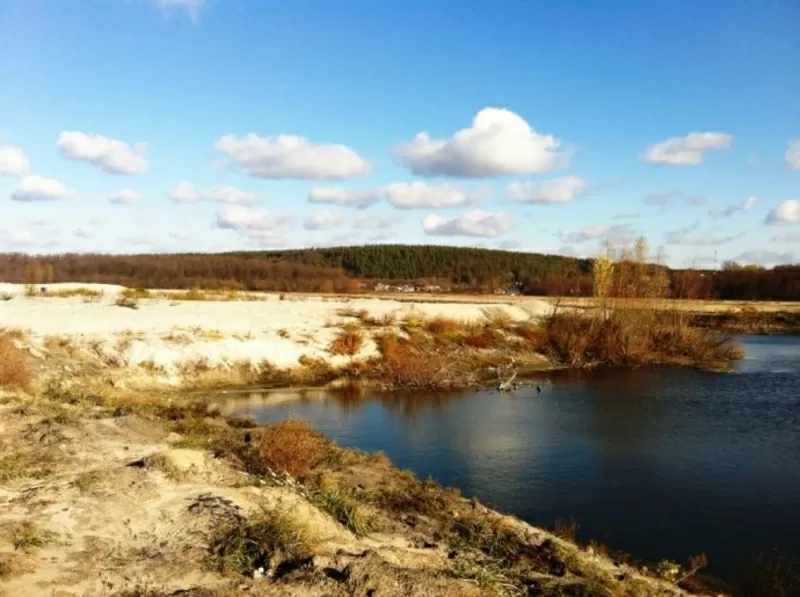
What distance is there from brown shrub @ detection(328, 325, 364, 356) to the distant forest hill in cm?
3562

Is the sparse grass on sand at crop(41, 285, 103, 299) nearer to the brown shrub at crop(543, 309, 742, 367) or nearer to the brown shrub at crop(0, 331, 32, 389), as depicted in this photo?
the brown shrub at crop(0, 331, 32, 389)

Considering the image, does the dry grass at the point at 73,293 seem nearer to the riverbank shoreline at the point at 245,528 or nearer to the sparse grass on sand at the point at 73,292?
the sparse grass on sand at the point at 73,292

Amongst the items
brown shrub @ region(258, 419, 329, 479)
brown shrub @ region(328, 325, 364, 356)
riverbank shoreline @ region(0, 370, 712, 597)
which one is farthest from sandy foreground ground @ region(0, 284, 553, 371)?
brown shrub @ region(258, 419, 329, 479)

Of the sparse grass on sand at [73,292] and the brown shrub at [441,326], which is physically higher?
→ the sparse grass on sand at [73,292]

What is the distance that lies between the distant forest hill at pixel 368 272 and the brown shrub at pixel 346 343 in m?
35.6

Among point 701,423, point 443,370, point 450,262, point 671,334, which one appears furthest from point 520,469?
point 450,262

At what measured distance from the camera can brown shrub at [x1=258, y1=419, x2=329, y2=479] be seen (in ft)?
45.5

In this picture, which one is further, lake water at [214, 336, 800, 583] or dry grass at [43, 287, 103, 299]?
dry grass at [43, 287, 103, 299]

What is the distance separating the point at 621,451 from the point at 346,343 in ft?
62.7

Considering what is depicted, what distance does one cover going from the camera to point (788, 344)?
2203 inches

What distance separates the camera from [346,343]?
3712 cm

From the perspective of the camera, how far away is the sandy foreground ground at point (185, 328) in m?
30.8

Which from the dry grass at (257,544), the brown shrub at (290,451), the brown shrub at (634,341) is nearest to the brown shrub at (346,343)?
the brown shrub at (634,341)

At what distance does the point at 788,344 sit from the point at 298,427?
5244 centimetres
